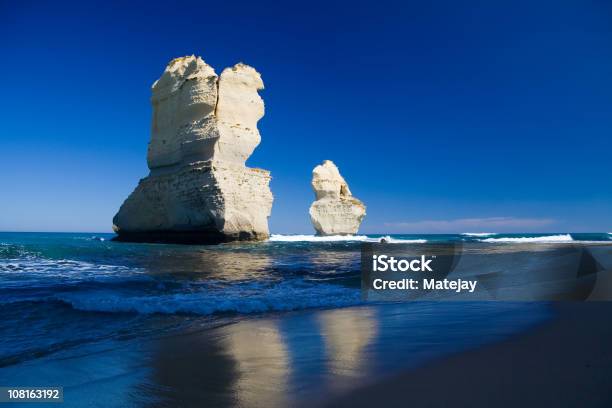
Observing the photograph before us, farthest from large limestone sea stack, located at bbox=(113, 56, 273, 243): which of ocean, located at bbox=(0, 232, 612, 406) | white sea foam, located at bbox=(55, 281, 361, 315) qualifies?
white sea foam, located at bbox=(55, 281, 361, 315)

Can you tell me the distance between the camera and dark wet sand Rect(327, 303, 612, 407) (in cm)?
208

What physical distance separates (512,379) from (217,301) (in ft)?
15.1

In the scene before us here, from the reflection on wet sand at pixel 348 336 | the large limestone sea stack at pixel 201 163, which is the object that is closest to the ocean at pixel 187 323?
the reflection on wet sand at pixel 348 336

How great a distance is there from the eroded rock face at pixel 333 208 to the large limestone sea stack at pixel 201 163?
19696 millimetres

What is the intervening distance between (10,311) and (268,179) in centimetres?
2469

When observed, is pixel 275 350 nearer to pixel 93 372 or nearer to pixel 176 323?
pixel 93 372

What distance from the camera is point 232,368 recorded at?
2908 mm

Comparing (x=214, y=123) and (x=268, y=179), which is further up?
(x=214, y=123)

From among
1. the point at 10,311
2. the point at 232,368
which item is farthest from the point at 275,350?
the point at 10,311

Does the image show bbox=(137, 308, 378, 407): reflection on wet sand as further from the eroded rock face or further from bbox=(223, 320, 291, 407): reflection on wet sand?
the eroded rock face

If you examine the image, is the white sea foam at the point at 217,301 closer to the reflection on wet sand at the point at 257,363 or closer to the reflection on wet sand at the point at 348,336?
the reflection on wet sand at the point at 348,336

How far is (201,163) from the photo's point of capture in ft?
84.8

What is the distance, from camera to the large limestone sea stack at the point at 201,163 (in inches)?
1007

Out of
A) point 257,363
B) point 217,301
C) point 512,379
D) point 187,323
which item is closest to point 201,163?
point 217,301
